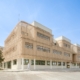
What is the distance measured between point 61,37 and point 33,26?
20624mm

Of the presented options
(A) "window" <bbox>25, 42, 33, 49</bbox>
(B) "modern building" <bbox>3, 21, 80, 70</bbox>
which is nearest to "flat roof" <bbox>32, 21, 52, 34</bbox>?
(B) "modern building" <bbox>3, 21, 80, 70</bbox>

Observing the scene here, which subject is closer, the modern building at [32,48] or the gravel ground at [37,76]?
the gravel ground at [37,76]

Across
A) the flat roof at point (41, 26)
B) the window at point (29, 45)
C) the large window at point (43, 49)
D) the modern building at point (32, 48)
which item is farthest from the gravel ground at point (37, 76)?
the flat roof at point (41, 26)

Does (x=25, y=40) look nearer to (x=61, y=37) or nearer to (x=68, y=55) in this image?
(x=61, y=37)

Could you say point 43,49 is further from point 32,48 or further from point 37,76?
point 37,76

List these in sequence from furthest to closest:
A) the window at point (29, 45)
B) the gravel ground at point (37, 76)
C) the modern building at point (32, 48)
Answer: the window at point (29, 45)
the modern building at point (32, 48)
the gravel ground at point (37, 76)

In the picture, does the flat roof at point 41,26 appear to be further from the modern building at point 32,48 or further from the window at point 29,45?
the window at point 29,45

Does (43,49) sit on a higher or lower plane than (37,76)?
higher

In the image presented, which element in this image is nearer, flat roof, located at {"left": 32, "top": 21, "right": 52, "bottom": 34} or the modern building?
the modern building

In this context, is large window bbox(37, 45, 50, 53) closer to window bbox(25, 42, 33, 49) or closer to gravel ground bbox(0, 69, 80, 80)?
window bbox(25, 42, 33, 49)

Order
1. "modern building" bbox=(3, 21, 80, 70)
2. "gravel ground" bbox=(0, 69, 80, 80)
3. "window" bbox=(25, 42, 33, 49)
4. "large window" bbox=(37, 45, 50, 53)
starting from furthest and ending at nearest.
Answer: "large window" bbox=(37, 45, 50, 53) < "window" bbox=(25, 42, 33, 49) < "modern building" bbox=(3, 21, 80, 70) < "gravel ground" bbox=(0, 69, 80, 80)

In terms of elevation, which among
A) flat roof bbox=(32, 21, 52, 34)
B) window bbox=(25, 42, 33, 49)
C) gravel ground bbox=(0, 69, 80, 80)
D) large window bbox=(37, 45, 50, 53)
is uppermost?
flat roof bbox=(32, 21, 52, 34)

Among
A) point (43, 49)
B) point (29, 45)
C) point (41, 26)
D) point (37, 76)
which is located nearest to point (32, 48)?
point (29, 45)

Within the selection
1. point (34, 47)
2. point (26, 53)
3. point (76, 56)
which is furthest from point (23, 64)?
point (76, 56)
